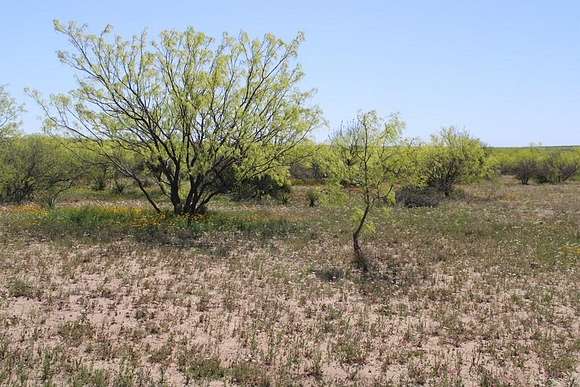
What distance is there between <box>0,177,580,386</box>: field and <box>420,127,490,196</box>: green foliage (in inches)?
794

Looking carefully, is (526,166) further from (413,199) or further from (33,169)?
(33,169)

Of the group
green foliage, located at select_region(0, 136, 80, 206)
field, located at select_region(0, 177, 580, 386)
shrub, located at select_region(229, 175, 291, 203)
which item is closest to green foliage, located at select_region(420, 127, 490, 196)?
shrub, located at select_region(229, 175, 291, 203)

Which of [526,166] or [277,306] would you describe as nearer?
[277,306]

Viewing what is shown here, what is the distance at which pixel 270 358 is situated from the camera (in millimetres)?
A: 7227

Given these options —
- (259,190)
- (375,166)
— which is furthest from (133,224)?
(259,190)

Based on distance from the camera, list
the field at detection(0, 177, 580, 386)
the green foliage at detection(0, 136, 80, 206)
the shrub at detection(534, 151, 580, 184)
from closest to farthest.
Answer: the field at detection(0, 177, 580, 386) → the green foliage at detection(0, 136, 80, 206) → the shrub at detection(534, 151, 580, 184)

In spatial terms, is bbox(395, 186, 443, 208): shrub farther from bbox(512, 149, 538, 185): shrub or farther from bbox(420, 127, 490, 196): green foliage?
bbox(512, 149, 538, 185): shrub

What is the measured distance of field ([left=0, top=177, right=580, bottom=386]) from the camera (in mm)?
6945

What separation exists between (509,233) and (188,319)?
48.2 feet

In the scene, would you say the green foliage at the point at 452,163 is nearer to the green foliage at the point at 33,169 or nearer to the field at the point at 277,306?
the field at the point at 277,306

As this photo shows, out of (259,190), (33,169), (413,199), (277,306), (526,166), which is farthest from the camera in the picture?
(526,166)

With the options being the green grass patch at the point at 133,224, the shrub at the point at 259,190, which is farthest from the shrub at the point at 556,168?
the green grass patch at the point at 133,224

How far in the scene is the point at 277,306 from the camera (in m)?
9.88

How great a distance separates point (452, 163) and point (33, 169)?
99.2 ft
